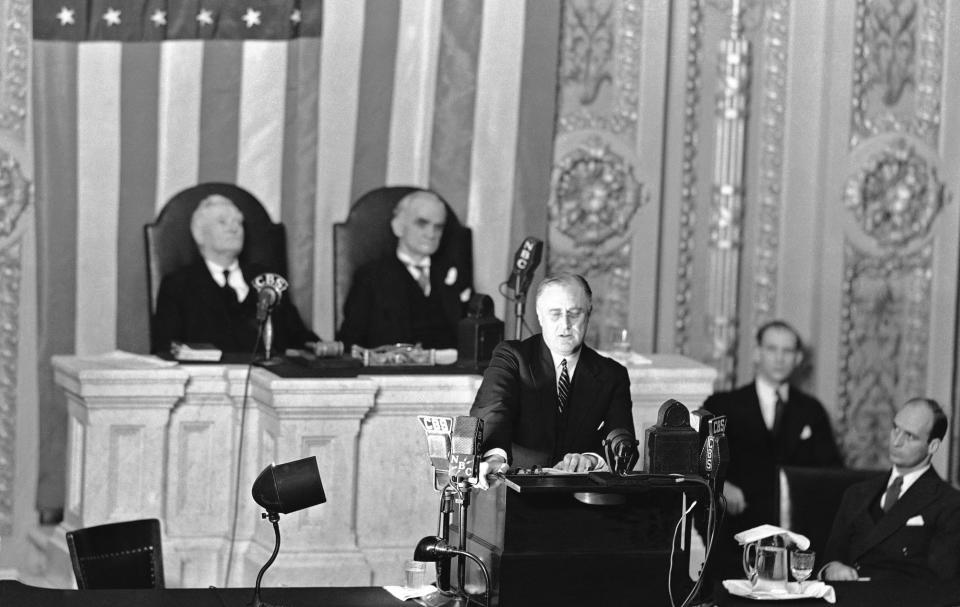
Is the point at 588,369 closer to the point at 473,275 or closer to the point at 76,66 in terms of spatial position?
the point at 473,275

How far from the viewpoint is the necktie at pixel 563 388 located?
5.48 metres

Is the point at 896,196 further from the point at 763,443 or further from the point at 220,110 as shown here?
the point at 220,110

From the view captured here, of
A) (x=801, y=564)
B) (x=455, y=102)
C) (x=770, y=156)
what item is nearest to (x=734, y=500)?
(x=770, y=156)

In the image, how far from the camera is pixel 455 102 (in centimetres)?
819

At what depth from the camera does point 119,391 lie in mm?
6852

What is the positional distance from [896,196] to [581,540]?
4791mm

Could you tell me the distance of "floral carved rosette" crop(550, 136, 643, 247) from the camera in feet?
27.6

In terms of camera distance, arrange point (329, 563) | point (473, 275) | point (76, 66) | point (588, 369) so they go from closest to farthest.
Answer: point (588, 369) → point (329, 563) → point (76, 66) → point (473, 275)

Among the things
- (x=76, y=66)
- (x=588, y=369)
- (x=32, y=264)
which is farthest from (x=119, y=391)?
(x=588, y=369)

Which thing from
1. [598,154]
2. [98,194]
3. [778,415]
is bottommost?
[778,415]

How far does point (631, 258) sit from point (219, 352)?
8.11ft

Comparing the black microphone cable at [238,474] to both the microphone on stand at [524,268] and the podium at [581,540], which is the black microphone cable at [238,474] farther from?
the podium at [581,540]

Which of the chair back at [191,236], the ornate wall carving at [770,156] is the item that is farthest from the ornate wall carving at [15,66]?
the ornate wall carving at [770,156]

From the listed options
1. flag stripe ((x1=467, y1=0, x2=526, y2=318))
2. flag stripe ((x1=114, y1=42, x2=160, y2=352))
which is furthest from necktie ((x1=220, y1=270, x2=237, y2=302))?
flag stripe ((x1=467, y1=0, x2=526, y2=318))
